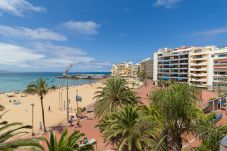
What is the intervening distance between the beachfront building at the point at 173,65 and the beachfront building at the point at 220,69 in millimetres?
19279

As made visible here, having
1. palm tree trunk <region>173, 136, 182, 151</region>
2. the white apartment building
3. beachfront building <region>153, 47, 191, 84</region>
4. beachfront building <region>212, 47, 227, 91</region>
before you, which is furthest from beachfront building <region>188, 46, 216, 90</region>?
palm tree trunk <region>173, 136, 182, 151</region>

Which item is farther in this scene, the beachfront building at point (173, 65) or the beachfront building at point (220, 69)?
the beachfront building at point (173, 65)

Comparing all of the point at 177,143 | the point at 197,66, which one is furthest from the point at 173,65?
the point at 177,143

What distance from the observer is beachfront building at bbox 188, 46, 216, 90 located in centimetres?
9050

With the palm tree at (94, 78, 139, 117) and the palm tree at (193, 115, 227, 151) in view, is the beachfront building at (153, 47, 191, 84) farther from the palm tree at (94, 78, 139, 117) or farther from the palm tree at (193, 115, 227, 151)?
the palm tree at (193, 115, 227, 151)

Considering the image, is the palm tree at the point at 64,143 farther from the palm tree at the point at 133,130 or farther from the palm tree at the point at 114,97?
the palm tree at the point at 114,97

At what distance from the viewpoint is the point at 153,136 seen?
19609 millimetres

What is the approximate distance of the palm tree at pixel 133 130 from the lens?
19.5 m

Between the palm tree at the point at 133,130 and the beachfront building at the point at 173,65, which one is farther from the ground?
the beachfront building at the point at 173,65

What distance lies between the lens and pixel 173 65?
380ft

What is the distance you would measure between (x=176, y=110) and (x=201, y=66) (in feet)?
268

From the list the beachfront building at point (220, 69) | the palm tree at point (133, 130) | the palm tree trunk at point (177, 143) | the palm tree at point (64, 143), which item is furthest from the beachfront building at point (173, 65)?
the palm tree at point (64, 143)

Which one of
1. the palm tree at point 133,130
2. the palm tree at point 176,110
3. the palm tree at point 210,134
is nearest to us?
the palm tree at point 210,134

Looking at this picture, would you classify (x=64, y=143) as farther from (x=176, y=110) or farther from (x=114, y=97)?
(x=114, y=97)
